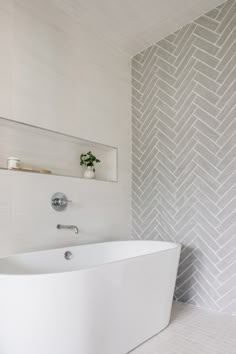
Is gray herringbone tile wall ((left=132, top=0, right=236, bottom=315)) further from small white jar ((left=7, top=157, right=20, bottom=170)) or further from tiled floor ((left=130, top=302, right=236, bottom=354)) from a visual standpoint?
small white jar ((left=7, top=157, right=20, bottom=170))

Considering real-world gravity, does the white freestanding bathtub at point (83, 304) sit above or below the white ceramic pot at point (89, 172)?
below

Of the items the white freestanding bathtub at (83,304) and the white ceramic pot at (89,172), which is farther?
the white ceramic pot at (89,172)

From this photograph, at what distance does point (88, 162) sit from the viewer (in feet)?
8.66

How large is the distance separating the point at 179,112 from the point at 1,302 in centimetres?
226

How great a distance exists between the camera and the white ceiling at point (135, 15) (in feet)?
7.92

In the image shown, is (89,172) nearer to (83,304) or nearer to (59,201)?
(59,201)

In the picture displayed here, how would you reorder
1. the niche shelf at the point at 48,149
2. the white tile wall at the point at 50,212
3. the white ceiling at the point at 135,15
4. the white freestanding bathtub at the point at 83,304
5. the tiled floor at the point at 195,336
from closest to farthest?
the white freestanding bathtub at the point at 83,304 < the tiled floor at the point at 195,336 < the white tile wall at the point at 50,212 < the niche shelf at the point at 48,149 < the white ceiling at the point at 135,15

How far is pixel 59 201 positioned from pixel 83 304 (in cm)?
107

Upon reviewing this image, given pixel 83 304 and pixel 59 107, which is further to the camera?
pixel 59 107

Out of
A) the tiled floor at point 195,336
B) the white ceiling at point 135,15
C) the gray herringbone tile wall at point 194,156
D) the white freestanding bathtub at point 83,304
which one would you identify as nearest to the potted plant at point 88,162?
the gray herringbone tile wall at point 194,156

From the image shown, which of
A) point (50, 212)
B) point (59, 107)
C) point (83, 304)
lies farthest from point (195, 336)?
point (59, 107)

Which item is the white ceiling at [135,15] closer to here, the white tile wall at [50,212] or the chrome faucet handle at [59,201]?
the white tile wall at [50,212]

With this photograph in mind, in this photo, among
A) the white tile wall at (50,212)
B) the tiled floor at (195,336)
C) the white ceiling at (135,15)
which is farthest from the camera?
the white ceiling at (135,15)

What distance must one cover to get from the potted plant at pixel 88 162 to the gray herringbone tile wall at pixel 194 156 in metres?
0.63
